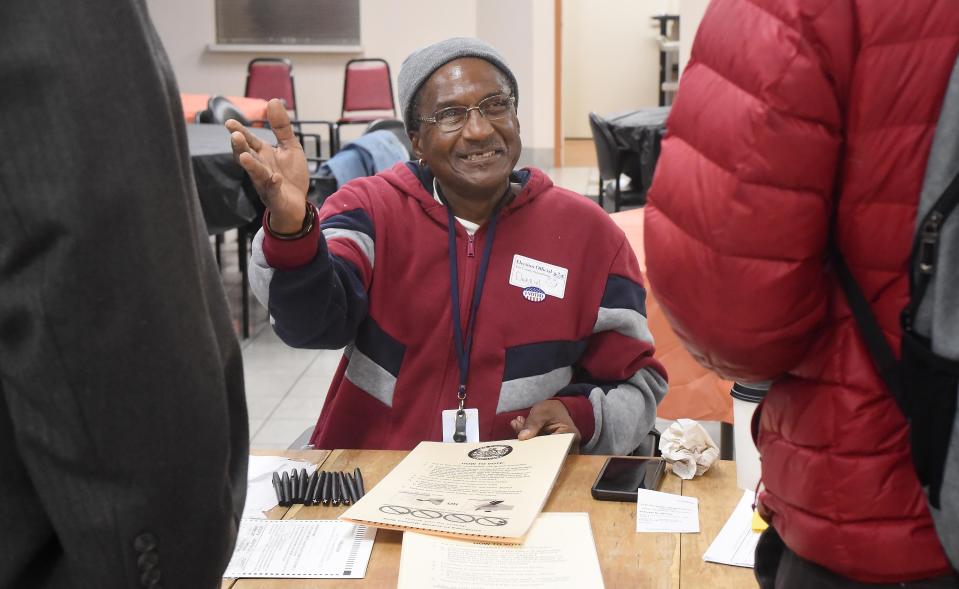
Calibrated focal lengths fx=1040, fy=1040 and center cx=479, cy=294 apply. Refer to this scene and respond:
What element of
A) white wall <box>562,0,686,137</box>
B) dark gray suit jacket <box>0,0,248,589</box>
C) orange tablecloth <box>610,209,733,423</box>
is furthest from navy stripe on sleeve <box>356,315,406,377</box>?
white wall <box>562,0,686,137</box>

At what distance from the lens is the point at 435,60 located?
198 centimetres

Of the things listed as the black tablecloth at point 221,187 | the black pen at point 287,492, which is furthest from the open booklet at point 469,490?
the black tablecloth at point 221,187

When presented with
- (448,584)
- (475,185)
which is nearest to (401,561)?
(448,584)

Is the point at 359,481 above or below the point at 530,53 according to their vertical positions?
below

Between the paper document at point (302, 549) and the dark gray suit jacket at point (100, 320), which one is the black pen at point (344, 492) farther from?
the dark gray suit jacket at point (100, 320)

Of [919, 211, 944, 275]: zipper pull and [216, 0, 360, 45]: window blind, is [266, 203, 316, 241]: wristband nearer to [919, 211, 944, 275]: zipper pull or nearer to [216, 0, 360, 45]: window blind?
[919, 211, 944, 275]: zipper pull

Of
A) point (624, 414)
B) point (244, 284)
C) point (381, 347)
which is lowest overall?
point (244, 284)

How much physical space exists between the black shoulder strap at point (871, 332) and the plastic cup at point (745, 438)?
592 millimetres

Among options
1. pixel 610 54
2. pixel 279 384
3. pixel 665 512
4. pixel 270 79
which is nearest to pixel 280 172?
pixel 665 512

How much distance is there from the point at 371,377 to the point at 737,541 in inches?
32.3

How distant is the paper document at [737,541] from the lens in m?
1.32

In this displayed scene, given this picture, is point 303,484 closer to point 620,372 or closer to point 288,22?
point 620,372

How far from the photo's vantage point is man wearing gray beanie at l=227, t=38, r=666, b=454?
6.27ft

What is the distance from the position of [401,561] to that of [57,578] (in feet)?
2.07
